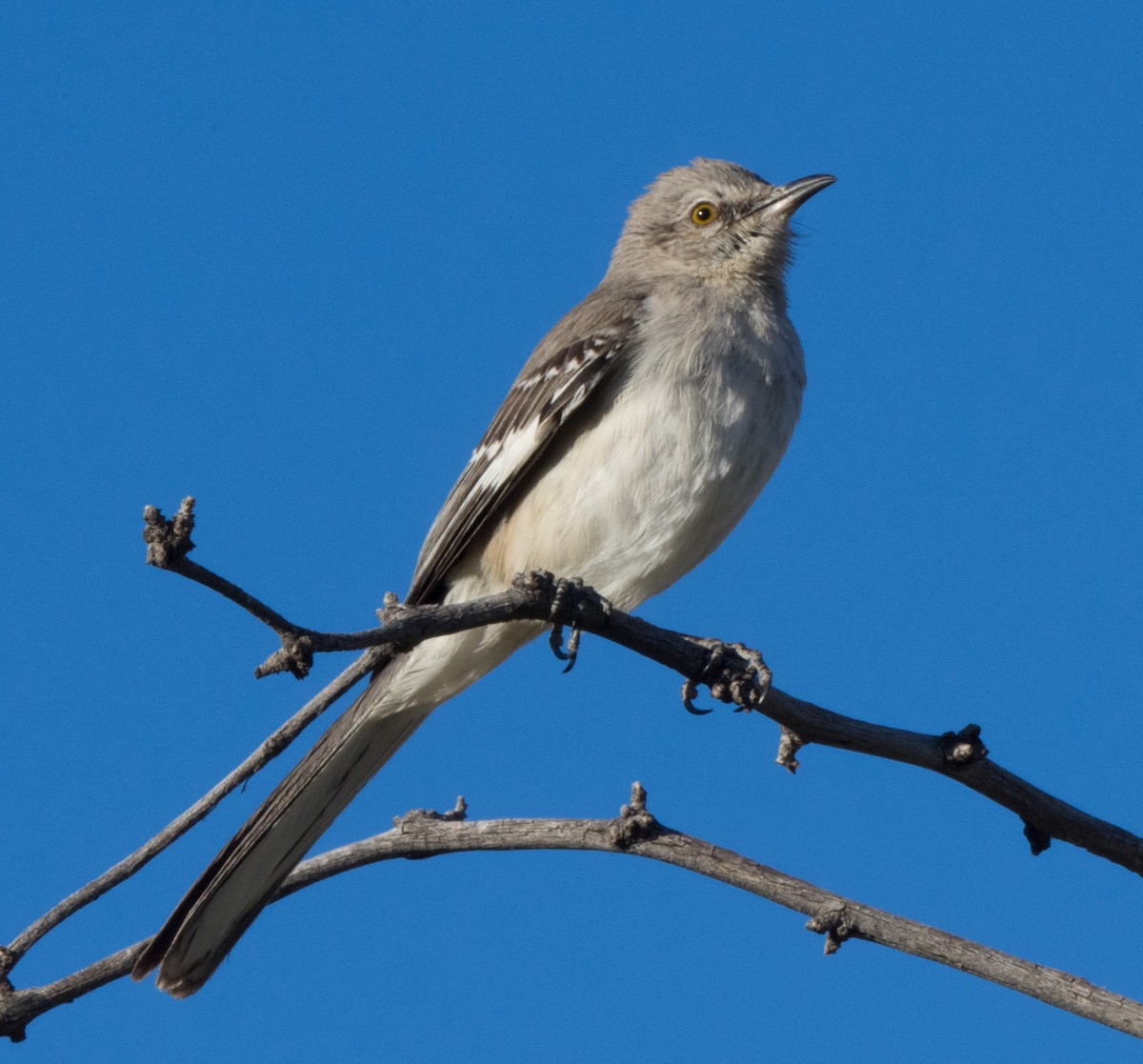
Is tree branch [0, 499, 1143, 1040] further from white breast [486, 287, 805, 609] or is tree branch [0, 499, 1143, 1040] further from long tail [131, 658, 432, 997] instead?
white breast [486, 287, 805, 609]

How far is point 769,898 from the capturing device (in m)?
4.70

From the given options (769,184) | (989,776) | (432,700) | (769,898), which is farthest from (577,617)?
(769,184)

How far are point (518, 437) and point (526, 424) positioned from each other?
3.0 inches

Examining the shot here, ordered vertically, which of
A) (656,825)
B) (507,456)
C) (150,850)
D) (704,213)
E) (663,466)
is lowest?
(150,850)

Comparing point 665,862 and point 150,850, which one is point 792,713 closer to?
point 665,862

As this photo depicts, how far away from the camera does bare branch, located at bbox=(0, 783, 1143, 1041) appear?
4.20 metres

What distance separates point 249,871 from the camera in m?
5.62

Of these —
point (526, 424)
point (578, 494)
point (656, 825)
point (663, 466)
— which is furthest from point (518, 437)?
point (656, 825)

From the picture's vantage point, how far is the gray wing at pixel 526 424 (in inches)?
252

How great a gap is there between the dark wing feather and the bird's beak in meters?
1.56

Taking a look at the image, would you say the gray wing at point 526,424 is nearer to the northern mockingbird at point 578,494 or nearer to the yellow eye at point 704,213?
the northern mockingbird at point 578,494

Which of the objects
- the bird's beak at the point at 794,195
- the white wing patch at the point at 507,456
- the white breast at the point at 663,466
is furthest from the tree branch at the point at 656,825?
the bird's beak at the point at 794,195

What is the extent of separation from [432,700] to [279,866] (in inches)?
49.5

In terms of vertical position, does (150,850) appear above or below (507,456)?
below
